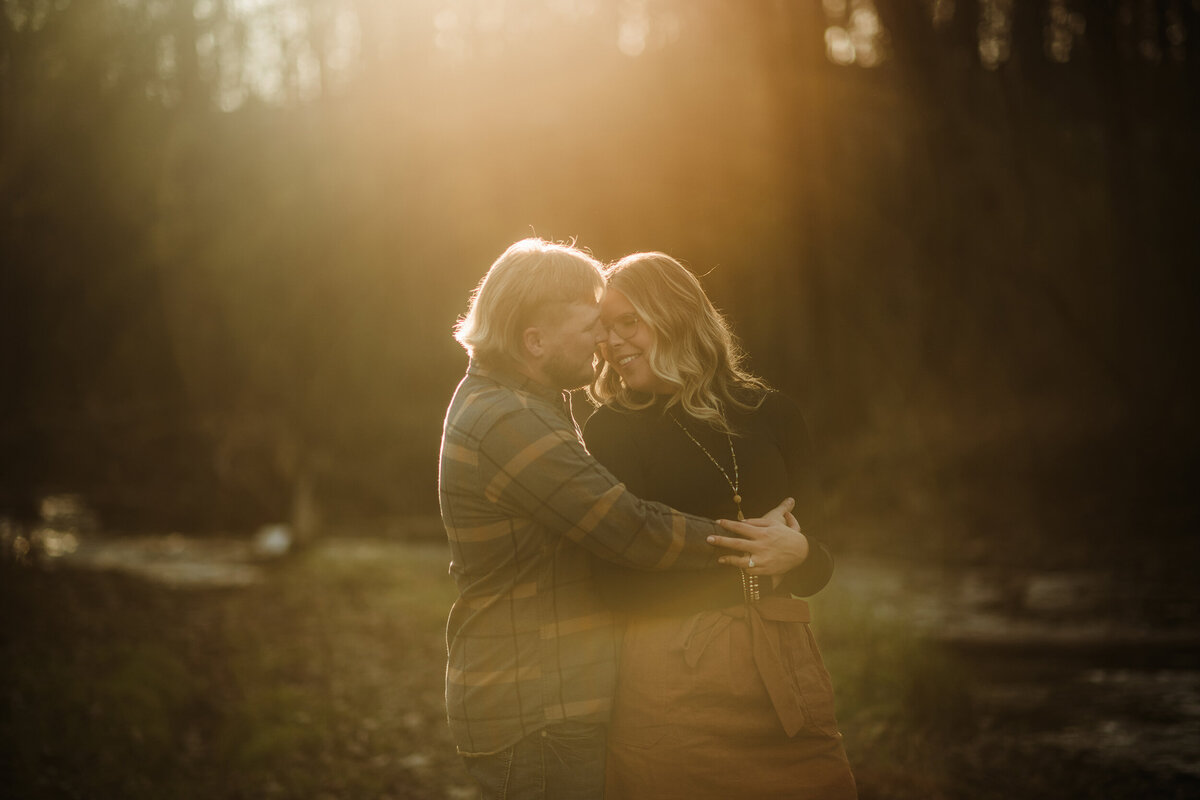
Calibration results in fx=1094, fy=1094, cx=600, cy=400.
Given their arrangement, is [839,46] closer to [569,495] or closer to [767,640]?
[767,640]

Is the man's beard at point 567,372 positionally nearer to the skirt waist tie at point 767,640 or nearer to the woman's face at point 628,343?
the woman's face at point 628,343

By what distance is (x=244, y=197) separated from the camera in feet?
38.8

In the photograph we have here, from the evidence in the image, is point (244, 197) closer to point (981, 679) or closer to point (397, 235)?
point (397, 235)

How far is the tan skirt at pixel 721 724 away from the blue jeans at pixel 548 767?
0.10 m

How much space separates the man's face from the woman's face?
0.55 feet

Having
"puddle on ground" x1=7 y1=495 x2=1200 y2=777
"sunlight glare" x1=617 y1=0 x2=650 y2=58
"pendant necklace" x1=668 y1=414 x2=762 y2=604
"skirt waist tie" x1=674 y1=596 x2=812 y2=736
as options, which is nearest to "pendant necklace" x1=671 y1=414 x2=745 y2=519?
"pendant necklace" x1=668 y1=414 x2=762 y2=604

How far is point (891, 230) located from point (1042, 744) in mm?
6554

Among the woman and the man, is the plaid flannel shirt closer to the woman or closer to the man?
the man

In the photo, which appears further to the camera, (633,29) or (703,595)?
(633,29)

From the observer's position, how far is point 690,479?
3062 millimetres

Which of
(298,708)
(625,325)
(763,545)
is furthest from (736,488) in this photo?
(298,708)

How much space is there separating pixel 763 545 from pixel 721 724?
1.61ft

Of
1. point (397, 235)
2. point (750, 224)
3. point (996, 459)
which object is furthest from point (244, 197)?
point (996, 459)

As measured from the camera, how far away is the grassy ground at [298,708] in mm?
5844
